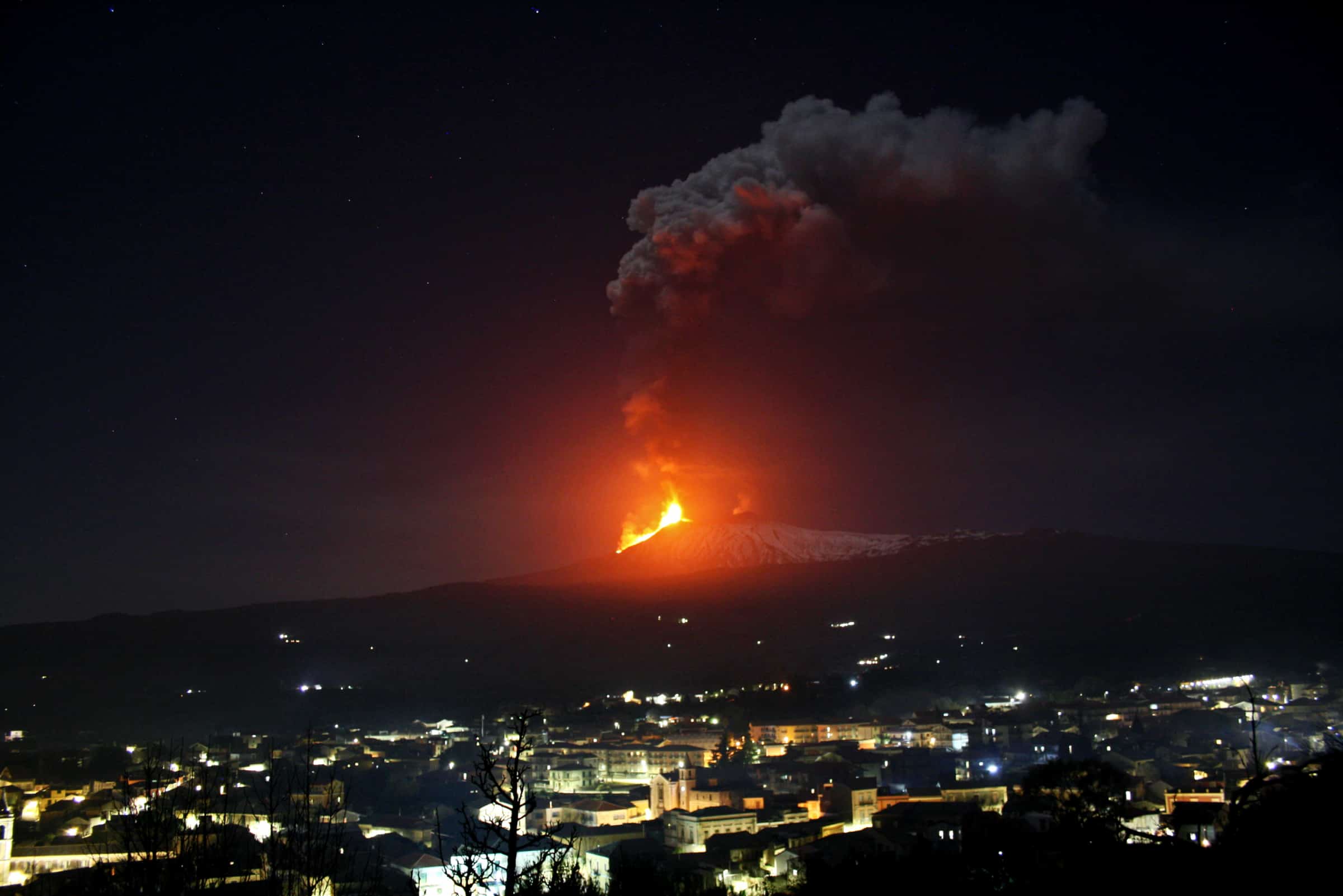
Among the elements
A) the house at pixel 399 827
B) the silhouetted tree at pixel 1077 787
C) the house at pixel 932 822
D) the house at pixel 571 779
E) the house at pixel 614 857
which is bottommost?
the house at pixel 571 779

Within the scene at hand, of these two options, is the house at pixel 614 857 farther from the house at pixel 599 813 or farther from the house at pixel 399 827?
the house at pixel 399 827

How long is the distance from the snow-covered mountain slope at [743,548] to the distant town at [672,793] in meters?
94.9

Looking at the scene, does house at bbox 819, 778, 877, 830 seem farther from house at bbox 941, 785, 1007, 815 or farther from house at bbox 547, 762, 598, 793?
house at bbox 547, 762, 598, 793

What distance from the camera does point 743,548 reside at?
182 metres

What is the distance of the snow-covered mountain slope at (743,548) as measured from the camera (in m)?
176

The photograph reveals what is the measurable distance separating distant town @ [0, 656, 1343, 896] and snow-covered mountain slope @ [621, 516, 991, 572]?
94.9 m

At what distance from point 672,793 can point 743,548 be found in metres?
142

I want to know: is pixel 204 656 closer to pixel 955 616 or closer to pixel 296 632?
pixel 296 632

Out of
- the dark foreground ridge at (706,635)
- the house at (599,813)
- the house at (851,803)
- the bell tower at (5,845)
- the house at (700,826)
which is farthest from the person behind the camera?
the dark foreground ridge at (706,635)

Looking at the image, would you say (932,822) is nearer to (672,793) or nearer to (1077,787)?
(1077,787)

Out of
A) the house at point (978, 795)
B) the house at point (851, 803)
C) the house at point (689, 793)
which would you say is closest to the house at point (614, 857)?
the house at point (689, 793)

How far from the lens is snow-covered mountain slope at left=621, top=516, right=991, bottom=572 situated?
17562 centimetres

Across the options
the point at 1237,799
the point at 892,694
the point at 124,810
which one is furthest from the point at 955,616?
the point at 1237,799

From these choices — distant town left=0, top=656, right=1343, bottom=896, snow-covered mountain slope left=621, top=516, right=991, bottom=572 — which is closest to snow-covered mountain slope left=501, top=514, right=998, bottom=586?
snow-covered mountain slope left=621, top=516, right=991, bottom=572
